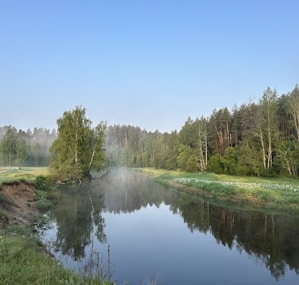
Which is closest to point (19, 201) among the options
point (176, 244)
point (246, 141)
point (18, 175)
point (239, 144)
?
point (176, 244)

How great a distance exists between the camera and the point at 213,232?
1758 cm

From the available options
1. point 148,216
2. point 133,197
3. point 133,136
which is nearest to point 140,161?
point 133,136

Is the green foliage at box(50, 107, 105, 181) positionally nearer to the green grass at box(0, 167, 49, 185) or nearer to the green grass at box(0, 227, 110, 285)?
the green grass at box(0, 167, 49, 185)

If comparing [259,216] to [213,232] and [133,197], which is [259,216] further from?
[133,197]

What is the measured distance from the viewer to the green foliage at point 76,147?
1642 inches

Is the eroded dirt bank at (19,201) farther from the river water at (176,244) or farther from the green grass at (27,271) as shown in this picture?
the green grass at (27,271)

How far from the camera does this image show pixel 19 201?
21.0m

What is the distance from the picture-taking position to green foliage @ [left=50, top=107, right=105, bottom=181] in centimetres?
4170

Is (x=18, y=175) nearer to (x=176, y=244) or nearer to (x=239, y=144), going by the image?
(x=176, y=244)

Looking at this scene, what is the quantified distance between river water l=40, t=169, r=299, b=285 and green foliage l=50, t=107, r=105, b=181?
17797 mm

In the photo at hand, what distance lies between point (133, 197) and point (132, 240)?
1712 centimetres

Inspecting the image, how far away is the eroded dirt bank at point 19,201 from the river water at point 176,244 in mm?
1486

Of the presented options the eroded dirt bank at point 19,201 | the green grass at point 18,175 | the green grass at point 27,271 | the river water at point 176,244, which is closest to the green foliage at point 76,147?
the green grass at point 18,175

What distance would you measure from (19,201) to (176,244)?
13.0 metres
